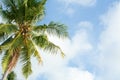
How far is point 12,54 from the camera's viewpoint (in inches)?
1080

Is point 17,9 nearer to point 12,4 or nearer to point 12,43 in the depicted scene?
point 12,4

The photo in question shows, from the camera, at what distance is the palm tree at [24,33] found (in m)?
27.2

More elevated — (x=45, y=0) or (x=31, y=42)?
(x=45, y=0)

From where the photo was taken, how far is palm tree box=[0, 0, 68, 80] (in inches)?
1070

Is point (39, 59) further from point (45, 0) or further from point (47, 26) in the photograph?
point (45, 0)

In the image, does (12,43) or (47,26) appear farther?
(47,26)

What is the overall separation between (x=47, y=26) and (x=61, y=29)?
1061 mm

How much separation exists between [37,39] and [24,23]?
1.64 meters

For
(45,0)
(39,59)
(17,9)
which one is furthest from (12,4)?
(39,59)

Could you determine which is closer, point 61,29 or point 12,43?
point 12,43

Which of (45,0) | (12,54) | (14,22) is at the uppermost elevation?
(45,0)

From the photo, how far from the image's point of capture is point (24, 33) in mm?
28281

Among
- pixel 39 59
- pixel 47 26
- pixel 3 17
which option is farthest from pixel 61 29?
pixel 3 17

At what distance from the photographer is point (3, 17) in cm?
2930
